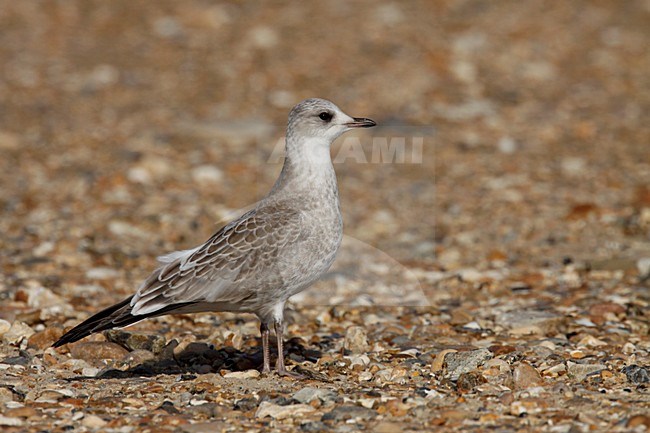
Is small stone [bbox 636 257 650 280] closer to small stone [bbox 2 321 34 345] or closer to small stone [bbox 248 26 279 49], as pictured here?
small stone [bbox 2 321 34 345]

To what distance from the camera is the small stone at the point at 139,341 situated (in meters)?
5.93

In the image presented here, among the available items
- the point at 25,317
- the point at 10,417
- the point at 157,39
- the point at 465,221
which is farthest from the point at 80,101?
the point at 10,417

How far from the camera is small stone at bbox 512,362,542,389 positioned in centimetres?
505

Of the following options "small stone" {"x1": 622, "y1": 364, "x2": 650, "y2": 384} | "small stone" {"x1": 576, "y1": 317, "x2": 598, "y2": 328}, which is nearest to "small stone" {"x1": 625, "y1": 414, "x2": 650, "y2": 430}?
"small stone" {"x1": 622, "y1": 364, "x2": 650, "y2": 384}

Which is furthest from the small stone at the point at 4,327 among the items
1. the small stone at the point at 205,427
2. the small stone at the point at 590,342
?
the small stone at the point at 590,342

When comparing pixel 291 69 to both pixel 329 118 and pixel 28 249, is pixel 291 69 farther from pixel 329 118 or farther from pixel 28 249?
pixel 329 118

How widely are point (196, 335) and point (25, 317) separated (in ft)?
3.75

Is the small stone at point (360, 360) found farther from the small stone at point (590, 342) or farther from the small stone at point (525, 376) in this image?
the small stone at point (590, 342)

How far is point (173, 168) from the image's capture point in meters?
10.3

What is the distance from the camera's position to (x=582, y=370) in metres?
5.24

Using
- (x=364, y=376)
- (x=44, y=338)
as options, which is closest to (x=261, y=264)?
(x=364, y=376)

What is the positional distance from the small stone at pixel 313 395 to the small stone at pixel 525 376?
0.95 metres

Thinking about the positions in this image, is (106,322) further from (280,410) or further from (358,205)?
(358,205)

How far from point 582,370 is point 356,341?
141 cm
